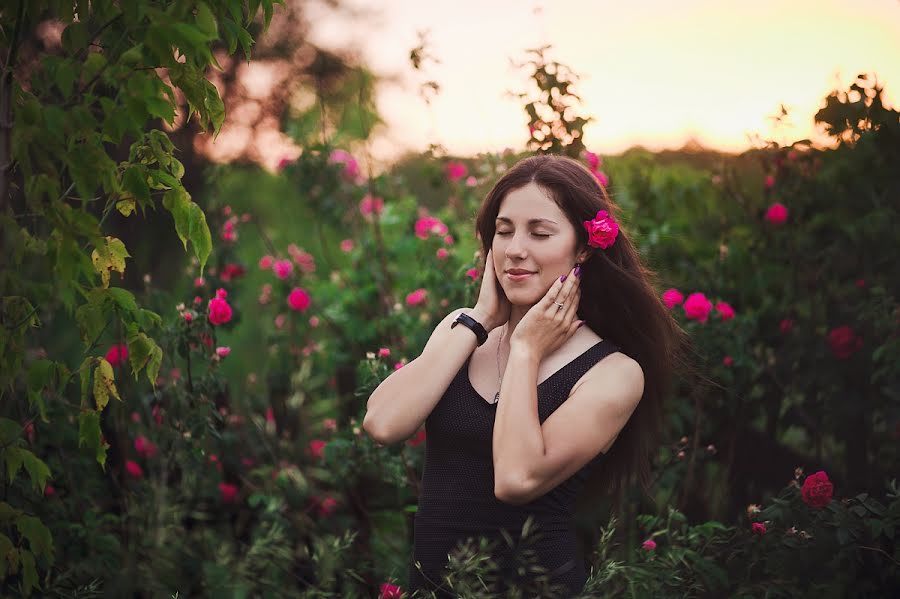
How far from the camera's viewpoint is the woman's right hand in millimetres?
2770

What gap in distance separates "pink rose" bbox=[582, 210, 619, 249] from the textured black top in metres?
0.32

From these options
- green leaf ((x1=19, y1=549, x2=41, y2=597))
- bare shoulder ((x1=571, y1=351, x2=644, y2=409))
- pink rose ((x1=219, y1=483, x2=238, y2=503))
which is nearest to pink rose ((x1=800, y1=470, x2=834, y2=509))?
bare shoulder ((x1=571, y1=351, x2=644, y2=409))

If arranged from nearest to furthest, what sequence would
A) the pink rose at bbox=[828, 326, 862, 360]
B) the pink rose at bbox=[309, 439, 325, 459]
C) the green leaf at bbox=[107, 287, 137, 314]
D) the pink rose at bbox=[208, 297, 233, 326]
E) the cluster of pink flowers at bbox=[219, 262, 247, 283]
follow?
the green leaf at bbox=[107, 287, 137, 314], the pink rose at bbox=[208, 297, 233, 326], the pink rose at bbox=[828, 326, 862, 360], the pink rose at bbox=[309, 439, 325, 459], the cluster of pink flowers at bbox=[219, 262, 247, 283]

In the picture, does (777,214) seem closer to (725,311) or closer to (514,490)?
(725,311)

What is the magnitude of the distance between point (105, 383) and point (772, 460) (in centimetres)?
338

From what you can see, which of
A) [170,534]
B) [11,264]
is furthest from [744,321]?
[11,264]

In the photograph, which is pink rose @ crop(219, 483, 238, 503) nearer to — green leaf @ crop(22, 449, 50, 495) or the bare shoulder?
green leaf @ crop(22, 449, 50, 495)

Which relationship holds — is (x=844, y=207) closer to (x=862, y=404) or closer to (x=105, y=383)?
(x=862, y=404)

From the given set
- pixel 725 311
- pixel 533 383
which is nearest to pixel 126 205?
pixel 533 383

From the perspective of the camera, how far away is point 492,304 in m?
2.78

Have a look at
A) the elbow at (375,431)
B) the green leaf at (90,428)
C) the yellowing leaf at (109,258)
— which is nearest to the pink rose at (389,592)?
the elbow at (375,431)

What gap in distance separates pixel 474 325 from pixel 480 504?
21.6 inches

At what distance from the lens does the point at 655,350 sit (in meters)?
2.84

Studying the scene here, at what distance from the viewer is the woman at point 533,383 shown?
2.44m
